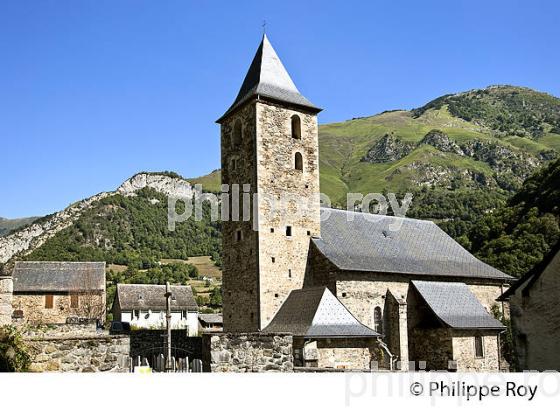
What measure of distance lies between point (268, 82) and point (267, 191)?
5.70m

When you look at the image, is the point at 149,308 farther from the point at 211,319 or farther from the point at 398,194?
the point at 398,194

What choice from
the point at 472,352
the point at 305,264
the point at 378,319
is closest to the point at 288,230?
the point at 305,264

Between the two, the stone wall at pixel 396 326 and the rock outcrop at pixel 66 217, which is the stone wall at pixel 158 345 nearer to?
the stone wall at pixel 396 326

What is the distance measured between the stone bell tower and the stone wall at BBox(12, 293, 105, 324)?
26.6m

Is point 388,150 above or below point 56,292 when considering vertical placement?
above

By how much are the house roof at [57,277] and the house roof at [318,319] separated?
1247 inches

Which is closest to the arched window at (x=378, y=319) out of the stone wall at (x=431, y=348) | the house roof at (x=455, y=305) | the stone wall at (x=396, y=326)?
the stone wall at (x=396, y=326)

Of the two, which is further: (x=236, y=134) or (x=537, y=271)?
(x=236, y=134)

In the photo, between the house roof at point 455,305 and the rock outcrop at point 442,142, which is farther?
the rock outcrop at point 442,142

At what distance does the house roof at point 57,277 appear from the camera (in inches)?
1934

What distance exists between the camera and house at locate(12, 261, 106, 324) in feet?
158

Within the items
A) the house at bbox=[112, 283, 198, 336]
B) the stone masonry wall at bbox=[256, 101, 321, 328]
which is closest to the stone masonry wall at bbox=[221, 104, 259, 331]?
the stone masonry wall at bbox=[256, 101, 321, 328]

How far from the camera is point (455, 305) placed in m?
28.0
